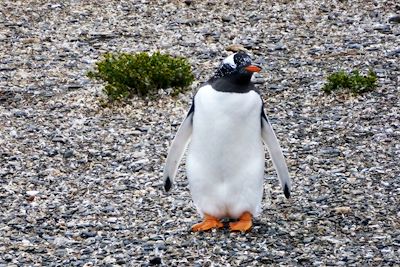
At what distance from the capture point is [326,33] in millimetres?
10641

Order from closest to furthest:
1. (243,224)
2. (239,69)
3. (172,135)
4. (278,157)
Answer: (239,69)
(243,224)
(278,157)
(172,135)

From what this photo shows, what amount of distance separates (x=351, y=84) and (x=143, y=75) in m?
1.89

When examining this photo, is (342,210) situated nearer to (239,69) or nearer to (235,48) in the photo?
(239,69)

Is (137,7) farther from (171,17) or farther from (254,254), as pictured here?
(254,254)

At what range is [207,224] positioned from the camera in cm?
639

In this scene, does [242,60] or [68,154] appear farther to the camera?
[68,154]

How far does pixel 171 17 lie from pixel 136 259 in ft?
17.9

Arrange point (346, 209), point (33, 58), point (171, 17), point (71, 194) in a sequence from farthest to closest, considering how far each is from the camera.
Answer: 1. point (171, 17)
2. point (33, 58)
3. point (71, 194)
4. point (346, 209)

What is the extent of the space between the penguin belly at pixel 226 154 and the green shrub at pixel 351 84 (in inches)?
115

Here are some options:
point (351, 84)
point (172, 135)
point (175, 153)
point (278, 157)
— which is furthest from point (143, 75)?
point (278, 157)

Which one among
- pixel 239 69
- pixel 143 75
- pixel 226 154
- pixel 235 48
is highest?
pixel 239 69

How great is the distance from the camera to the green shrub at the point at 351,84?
905 cm

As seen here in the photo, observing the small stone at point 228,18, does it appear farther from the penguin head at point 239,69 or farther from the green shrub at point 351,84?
the penguin head at point 239,69

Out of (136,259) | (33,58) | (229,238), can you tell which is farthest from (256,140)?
(33,58)
